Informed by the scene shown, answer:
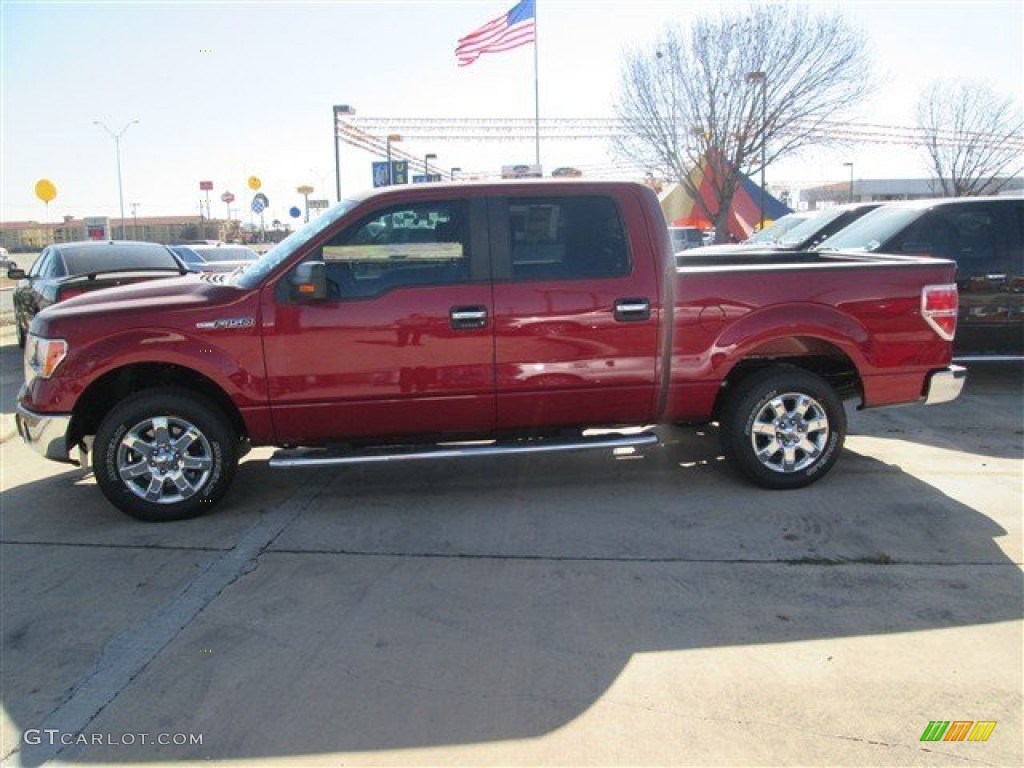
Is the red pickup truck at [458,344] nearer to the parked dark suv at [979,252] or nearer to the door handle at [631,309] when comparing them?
the door handle at [631,309]

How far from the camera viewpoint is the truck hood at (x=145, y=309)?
4.68 m

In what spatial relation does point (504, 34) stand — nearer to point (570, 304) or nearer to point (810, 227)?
point (810, 227)

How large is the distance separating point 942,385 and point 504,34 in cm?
2099

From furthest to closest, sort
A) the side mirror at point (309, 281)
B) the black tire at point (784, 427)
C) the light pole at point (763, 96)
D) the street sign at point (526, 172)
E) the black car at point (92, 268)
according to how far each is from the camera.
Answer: the light pole at point (763, 96), the black car at point (92, 268), the street sign at point (526, 172), the black tire at point (784, 427), the side mirror at point (309, 281)

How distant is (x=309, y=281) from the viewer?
4.62 m

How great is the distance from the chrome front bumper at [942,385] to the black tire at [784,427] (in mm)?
650

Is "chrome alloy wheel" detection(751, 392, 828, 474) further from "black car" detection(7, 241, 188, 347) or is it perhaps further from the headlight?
"black car" detection(7, 241, 188, 347)

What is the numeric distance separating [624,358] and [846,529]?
161cm

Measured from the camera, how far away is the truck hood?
15.4 ft

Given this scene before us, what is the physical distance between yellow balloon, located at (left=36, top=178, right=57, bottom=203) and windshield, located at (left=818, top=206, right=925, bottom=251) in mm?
30719

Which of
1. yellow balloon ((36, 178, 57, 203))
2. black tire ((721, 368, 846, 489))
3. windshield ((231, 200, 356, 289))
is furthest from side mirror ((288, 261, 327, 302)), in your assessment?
yellow balloon ((36, 178, 57, 203))

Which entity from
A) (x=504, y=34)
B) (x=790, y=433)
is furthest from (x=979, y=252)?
(x=504, y=34)

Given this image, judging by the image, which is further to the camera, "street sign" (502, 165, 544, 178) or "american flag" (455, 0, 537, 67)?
"american flag" (455, 0, 537, 67)

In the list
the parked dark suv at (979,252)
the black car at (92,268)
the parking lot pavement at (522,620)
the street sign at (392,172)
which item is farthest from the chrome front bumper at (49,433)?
the street sign at (392,172)
